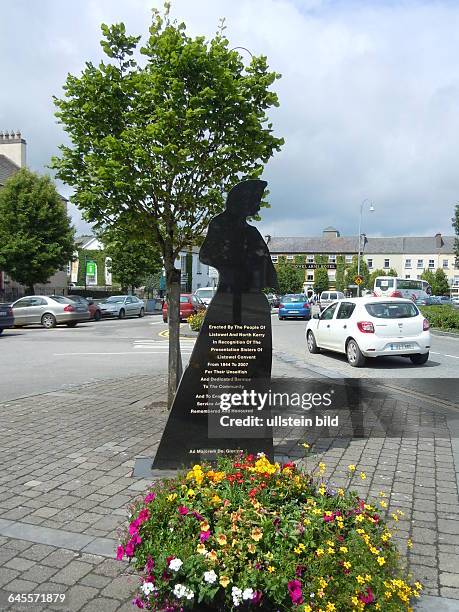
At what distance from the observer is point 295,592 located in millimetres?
2562

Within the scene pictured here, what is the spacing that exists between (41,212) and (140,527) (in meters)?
31.7

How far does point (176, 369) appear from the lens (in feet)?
23.0

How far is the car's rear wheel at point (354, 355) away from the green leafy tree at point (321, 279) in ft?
314

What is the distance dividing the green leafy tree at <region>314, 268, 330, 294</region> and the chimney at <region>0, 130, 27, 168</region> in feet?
236

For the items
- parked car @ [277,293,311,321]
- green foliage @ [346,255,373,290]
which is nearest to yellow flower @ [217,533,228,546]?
parked car @ [277,293,311,321]

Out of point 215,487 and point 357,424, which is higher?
point 215,487

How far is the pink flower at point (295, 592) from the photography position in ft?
8.36

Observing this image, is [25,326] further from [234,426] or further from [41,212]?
[234,426]

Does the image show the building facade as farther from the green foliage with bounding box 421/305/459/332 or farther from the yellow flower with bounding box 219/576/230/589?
the yellow flower with bounding box 219/576/230/589

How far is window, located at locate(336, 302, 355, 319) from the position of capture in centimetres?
1352

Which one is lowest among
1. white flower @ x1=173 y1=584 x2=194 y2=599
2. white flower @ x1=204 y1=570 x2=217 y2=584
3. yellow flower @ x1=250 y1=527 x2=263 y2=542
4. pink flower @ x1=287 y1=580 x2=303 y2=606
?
white flower @ x1=173 y1=584 x2=194 y2=599

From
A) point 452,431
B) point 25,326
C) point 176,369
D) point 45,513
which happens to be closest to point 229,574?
point 45,513

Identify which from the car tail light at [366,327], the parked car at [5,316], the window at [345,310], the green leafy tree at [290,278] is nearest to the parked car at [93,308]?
the parked car at [5,316]

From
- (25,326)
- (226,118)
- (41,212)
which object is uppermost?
(41,212)
